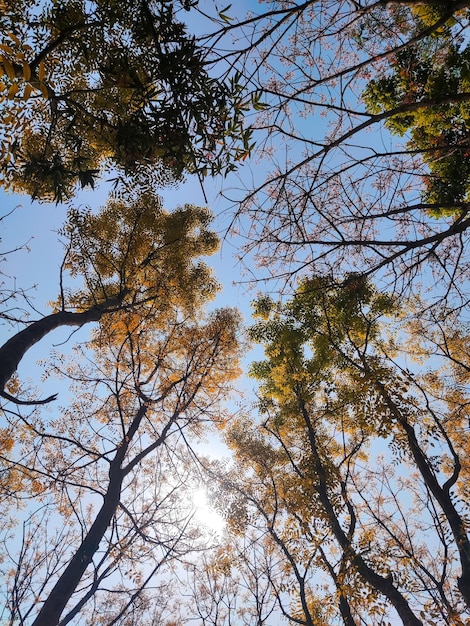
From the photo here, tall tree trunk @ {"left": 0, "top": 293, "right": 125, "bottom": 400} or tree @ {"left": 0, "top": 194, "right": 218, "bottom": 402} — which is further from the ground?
tree @ {"left": 0, "top": 194, "right": 218, "bottom": 402}

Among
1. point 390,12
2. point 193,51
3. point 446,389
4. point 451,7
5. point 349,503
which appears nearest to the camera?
point 451,7

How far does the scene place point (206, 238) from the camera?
9219 mm

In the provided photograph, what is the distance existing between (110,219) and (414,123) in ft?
23.7

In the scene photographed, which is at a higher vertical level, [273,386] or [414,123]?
[414,123]

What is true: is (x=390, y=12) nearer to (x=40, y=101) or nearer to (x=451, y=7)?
(x=451, y=7)

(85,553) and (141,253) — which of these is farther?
(141,253)

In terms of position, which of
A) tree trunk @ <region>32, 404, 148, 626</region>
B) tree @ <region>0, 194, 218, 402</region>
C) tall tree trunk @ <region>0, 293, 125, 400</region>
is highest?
tree @ <region>0, 194, 218, 402</region>

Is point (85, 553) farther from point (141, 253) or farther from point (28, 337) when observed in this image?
point (141, 253)

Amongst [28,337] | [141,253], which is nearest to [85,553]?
[28,337]

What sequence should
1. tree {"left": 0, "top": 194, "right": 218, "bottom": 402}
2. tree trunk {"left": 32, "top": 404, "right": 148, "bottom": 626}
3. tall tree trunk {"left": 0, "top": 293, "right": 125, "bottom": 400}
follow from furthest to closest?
1. tree {"left": 0, "top": 194, "right": 218, "bottom": 402}
2. tree trunk {"left": 32, "top": 404, "right": 148, "bottom": 626}
3. tall tree trunk {"left": 0, "top": 293, "right": 125, "bottom": 400}

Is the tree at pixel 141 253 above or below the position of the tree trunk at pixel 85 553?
Answer: above

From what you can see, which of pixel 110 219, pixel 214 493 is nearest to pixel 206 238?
pixel 110 219

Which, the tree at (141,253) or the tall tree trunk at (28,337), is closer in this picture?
the tall tree trunk at (28,337)

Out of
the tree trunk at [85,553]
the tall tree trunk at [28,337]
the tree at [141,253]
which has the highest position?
the tree at [141,253]
